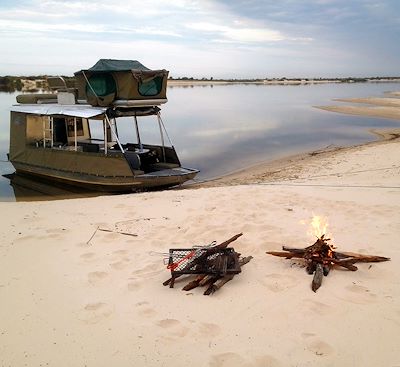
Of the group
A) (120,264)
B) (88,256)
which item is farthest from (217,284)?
(88,256)

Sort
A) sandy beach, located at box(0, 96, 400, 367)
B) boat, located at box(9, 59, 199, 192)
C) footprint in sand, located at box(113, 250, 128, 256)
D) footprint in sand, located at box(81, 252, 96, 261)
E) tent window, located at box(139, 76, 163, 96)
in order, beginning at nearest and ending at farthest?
sandy beach, located at box(0, 96, 400, 367), footprint in sand, located at box(81, 252, 96, 261), footprint in sand, located at box(113, 250, 128, 256), boat, located at box(9, 59, 199, 192), tent window, located at box(139, 76, 163, 96)

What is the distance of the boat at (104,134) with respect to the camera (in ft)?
38.2


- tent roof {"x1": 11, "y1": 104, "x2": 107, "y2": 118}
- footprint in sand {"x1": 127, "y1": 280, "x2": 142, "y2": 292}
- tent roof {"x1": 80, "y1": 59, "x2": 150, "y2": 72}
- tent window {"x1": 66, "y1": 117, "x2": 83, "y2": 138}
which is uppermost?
tent roof {"x1": 80, "y1": 59, "x2": 150, "y2": 72}

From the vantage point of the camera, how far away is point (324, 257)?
Answer: 526 cm

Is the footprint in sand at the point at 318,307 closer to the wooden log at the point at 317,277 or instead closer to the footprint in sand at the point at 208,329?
the wooden log at the point at 317,277

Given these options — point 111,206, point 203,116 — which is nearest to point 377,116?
point 203,116

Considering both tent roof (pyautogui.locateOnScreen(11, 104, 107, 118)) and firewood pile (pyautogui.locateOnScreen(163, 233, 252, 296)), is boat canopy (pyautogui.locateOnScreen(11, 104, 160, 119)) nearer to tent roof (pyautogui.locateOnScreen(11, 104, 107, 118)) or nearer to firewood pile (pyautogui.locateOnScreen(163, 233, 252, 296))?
tent roof (pyautogui.locateOnScreen(11, 104, 107, 118))

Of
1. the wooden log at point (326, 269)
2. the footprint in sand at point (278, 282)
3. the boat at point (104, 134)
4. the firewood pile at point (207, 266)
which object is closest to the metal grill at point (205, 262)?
the firewood pile at point (207, 266)

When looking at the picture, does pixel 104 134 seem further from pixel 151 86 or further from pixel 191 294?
pixel 191 294

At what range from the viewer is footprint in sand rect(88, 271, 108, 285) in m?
5.22

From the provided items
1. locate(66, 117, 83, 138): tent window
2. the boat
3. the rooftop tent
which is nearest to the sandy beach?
the boat

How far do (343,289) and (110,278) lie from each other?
2.95m

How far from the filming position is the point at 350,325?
4.02m

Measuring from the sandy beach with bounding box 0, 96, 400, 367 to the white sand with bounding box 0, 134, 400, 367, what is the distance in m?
0.02
